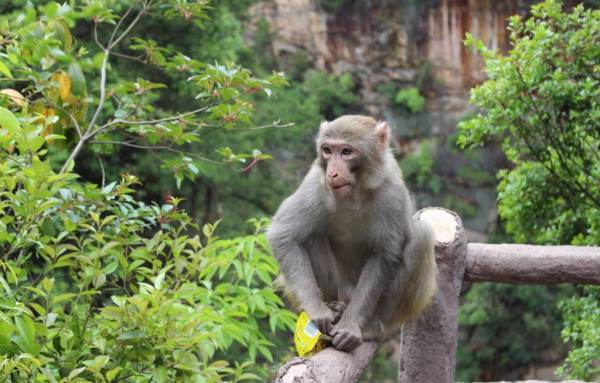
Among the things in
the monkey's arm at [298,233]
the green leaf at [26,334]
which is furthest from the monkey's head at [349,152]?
the green leaf at [26,334]

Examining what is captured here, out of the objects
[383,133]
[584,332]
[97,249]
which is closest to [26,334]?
[97,249]

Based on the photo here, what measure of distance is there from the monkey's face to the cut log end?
740 mm

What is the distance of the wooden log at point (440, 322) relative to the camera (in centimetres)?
390

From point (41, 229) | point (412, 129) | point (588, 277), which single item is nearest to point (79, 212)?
point (41, 229)

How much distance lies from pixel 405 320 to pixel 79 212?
1417 mm

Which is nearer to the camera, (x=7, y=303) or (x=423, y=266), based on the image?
(x=7, y=303)

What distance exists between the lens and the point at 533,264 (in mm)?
3943

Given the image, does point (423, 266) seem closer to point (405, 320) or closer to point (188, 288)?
point (405, 320)

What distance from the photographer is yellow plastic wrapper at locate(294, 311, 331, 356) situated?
9.71 feet

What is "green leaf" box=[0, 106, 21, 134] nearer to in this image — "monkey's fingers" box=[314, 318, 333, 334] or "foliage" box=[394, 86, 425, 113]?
"monkey's fingers" box=[314, 318, 333, 334]

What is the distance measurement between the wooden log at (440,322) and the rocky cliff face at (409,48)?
13757mm

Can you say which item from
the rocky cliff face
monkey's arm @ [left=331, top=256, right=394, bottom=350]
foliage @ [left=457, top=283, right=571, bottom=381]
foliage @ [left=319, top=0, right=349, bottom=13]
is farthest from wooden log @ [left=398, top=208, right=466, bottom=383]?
foliage @ [left=319, top=0, right=349, bottom=13]

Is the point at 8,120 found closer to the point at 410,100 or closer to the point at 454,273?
the point at 454,273

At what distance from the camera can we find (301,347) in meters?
2.96
